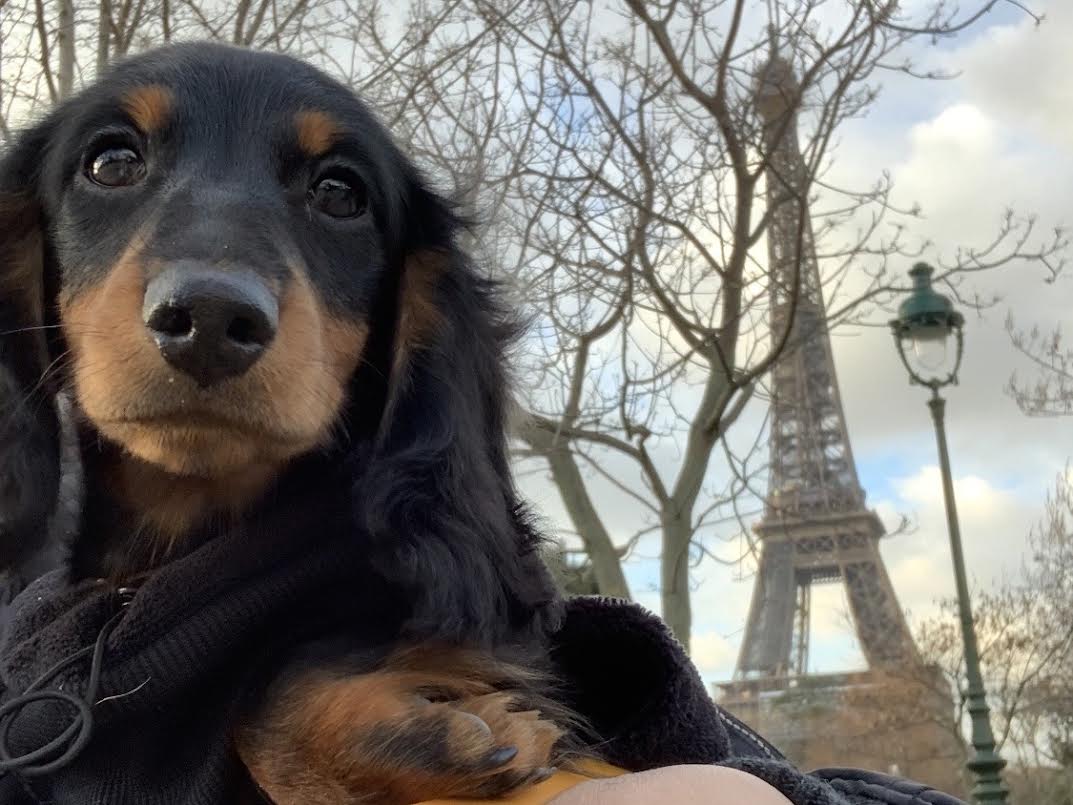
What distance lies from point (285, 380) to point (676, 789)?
0.86m

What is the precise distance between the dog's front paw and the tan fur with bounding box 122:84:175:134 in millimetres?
1038

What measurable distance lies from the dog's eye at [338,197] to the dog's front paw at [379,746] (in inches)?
35.1

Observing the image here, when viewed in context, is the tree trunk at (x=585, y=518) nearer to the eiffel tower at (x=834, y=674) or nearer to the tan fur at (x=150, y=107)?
the tan fur at (x=150, y=107)

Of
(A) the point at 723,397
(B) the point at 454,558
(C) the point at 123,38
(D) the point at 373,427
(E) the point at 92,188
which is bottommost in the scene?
(B) the point at 454,558

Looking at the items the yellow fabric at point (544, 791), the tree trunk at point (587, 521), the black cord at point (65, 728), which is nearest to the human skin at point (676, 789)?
the yellow fabric at point (544, 791)

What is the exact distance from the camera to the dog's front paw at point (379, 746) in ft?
5.49

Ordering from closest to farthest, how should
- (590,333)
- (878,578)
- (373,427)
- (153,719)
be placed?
(153,719)
(373,427)
(590,333)
(878,578)

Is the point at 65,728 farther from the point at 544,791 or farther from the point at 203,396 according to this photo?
the point at 544,791

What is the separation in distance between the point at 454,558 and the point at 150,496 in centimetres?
62

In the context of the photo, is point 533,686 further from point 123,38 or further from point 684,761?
point 123,38

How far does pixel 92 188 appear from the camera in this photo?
211 centimetres

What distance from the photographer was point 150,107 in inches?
82.3

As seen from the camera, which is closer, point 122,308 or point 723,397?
point 122,308

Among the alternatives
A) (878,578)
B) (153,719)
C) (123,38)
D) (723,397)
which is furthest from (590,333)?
(878,578)
